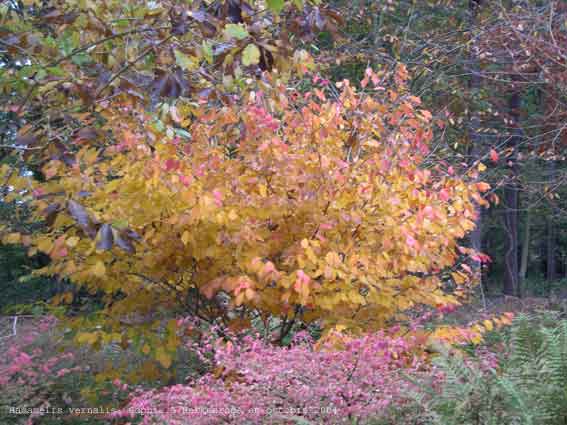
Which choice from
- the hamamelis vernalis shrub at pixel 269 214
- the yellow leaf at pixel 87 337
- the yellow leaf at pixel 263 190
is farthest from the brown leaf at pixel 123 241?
the yellow leaf at pixel 87 337

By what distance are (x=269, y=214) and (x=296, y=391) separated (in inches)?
56.3

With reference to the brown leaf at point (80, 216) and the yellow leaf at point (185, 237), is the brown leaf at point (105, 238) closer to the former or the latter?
A: the brown leaf at point (80, 216)

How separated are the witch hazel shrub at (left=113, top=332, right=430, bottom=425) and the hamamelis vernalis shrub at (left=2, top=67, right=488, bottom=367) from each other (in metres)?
0.56

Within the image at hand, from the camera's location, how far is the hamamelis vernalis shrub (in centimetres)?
394

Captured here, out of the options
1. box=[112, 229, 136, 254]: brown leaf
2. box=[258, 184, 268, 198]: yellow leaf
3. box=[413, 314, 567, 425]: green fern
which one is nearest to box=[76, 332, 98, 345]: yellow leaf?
box=[258, 184, 268, 198]: yellow leaf

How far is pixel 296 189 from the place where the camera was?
13.7 ft

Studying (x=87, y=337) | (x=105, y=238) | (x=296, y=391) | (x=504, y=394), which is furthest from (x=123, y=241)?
(x=87, y=337)

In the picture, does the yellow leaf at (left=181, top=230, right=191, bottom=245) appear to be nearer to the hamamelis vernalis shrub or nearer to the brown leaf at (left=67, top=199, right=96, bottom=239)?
the hamamelis vernalis shrub

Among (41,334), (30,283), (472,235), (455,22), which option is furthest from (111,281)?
(30,283)

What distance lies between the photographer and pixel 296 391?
2969 millimetres

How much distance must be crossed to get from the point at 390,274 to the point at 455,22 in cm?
716

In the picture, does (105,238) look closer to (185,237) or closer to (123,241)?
(123,241)

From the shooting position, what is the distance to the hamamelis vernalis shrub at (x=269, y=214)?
394 cm

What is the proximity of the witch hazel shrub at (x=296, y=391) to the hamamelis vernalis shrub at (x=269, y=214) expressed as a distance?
0.56 metres
